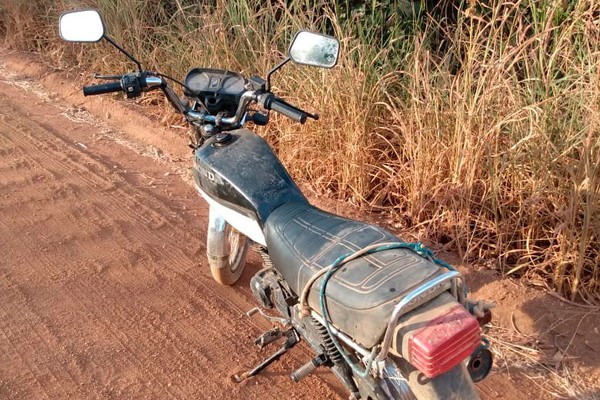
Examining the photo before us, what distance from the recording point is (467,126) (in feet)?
11.1

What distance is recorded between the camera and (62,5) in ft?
21.2

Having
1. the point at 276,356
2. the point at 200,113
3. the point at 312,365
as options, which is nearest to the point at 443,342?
the point at 312,365

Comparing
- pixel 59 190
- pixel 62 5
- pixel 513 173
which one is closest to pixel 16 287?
pixel 59 190

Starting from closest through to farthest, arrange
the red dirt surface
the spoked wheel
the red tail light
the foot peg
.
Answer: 1. the red tail light
2. the foot peg
3. the red dirt surface
4. the spoked wheel

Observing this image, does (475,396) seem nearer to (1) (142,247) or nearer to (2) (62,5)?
(1) (142,247)

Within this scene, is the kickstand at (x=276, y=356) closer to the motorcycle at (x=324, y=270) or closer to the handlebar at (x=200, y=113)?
the motorcycle at (x=324, y=270)

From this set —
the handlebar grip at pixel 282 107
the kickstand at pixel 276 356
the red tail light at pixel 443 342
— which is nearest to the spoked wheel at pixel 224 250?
the kickstand at pixel 276 356

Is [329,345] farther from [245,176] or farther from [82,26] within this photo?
[82,26]

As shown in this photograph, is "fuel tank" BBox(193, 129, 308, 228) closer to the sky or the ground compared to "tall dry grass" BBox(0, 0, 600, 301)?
closer to the sky

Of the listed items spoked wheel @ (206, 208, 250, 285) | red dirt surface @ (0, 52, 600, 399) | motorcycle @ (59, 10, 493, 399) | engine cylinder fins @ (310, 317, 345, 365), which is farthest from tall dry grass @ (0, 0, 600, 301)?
engine cylinder fins @ (310, 317, 345, 365)

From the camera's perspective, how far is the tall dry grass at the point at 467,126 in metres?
3.13

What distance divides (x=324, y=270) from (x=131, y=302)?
1.66m

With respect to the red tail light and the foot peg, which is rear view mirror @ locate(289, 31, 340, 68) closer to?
the foot peg

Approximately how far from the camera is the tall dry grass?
123 inches
